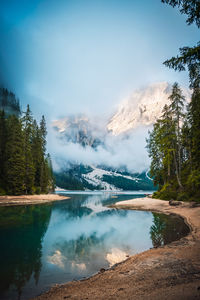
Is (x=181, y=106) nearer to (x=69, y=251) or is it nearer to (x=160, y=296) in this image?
(x=69, y=251)

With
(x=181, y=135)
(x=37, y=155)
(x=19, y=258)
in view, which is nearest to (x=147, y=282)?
(x=19, y=258)

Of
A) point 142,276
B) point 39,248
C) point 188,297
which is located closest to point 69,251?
point 39,248

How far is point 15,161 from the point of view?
4234 centimetres

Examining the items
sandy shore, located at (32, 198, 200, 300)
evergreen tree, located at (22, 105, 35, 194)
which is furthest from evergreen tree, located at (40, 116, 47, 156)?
sandy shore, located at (32, 198, 200, 300)

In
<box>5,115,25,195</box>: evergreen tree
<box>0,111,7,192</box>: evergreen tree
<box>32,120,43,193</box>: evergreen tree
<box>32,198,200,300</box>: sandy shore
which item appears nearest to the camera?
<box>32,198,200,300</box>: sandy shore

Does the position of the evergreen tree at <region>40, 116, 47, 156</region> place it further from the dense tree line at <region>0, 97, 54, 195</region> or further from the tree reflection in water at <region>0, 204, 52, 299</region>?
the tree reflection in water at <region>0, 204, 52, 299</region>

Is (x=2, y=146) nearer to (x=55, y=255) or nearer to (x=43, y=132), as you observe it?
(x=43, y=132)

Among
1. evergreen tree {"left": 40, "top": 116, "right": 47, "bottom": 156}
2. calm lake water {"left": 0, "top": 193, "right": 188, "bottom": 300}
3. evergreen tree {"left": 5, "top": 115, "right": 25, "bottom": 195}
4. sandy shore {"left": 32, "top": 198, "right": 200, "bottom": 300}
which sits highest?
evergreen tree {"left": 40, "top": 116, "right": 47, "bottom": 156}

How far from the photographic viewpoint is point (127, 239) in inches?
511

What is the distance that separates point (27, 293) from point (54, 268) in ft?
7.18

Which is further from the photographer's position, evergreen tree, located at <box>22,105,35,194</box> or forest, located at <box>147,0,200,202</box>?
evergreen tree, located at <box>22,105,35,194</box>

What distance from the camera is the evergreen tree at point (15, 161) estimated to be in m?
40.7

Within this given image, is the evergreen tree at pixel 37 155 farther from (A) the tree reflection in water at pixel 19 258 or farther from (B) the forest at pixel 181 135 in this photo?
(A) the tree reflection in water at pixel 19 258

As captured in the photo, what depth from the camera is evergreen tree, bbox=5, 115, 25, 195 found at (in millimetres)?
40719
